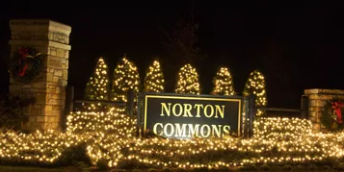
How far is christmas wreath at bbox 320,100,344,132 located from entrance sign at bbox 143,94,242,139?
304 cm

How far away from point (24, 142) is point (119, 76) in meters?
4.57

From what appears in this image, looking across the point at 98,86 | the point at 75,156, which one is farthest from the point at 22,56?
the point at 75,156

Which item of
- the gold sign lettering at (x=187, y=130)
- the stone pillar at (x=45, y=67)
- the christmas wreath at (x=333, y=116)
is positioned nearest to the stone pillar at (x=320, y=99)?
the christmas wreath at (x=333, y=116)

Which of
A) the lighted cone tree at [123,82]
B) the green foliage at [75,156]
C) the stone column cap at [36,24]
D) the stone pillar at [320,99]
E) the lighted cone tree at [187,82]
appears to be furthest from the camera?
the lighted cone tree at [187,82]

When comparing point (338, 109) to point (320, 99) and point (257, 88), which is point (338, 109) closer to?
point (320, 99)

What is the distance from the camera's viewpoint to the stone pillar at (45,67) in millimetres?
11922

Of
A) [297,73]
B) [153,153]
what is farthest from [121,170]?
[297,73]

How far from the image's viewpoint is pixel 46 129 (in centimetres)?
1201

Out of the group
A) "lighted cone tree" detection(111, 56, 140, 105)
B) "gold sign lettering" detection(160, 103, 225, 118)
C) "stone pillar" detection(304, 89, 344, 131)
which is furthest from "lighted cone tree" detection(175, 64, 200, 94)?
"stone pillar" detection(304, 89, 344, 131)

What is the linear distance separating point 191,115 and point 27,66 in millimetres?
4198

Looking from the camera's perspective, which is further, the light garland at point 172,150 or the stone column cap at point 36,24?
the stone column cap at point 36,24

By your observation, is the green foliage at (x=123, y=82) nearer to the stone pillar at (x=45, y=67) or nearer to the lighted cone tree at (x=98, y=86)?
the lighted cone tree at (x=98, y=86)

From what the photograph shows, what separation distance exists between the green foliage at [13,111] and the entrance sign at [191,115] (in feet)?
9.85

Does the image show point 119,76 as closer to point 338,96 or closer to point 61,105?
point 61,105
